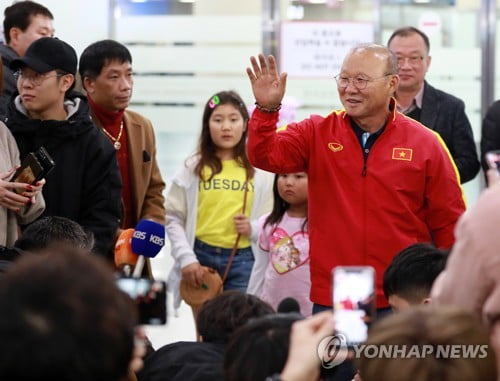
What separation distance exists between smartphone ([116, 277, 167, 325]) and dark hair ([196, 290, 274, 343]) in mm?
725

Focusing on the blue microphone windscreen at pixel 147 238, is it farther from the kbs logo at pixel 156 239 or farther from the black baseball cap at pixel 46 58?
the black baseball cap at pixel 46 58

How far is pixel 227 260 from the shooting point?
540cm

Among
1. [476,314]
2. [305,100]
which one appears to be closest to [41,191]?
[476,314]

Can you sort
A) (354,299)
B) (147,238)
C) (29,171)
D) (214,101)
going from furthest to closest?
A: (214,101) → (29,171) → (147,238) → (354,299)

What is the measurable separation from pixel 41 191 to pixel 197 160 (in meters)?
1.33

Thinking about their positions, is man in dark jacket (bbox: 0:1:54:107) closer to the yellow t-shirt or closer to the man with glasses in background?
the yellow t-shirt

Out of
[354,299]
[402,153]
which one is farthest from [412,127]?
[354,299]

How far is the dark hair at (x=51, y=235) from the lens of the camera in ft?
12.3

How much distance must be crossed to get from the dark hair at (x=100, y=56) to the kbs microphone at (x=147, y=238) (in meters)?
1.29

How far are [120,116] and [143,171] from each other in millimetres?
283

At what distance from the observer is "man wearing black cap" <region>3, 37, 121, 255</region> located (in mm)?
4438

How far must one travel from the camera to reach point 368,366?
1.86 m

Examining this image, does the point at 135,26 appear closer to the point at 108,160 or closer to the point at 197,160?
the point at 197,160

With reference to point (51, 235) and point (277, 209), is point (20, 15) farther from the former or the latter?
point (51, 235)
